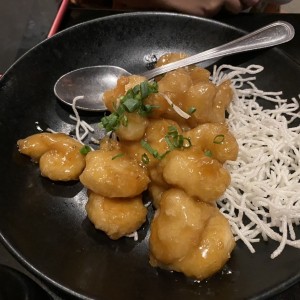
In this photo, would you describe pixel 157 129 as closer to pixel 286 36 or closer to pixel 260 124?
pixel 260 124

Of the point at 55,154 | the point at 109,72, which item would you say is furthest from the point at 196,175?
the point at 109,72

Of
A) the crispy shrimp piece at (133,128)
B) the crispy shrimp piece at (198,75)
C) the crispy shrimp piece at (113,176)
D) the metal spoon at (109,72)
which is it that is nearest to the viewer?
the crispy shrimp piece at (113,176)

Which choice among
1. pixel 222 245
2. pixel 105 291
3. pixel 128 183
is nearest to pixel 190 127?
pixel 128 183

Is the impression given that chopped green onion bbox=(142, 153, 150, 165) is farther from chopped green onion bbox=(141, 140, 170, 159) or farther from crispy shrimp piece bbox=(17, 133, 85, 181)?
crispy shrimp piece bbox=(17, 133, 85, 181)

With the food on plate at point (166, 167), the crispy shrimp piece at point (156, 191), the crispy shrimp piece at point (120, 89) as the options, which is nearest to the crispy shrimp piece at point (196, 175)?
the food on plate at point (166, 167)

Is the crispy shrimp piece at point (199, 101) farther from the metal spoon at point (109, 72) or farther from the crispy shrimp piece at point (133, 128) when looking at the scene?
the metal spoon at point (109, 72)

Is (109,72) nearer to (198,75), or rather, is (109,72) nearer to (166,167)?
(198,75)
